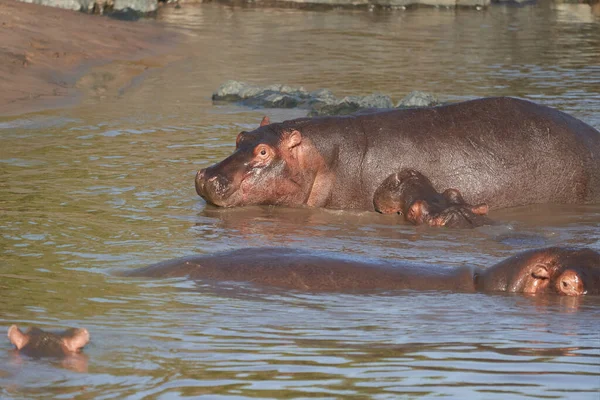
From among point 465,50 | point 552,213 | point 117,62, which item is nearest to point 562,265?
point 552,213

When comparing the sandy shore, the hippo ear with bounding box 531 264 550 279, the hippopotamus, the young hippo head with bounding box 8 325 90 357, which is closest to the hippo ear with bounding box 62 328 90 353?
the young hippo head with bounding box 8 325 90 357

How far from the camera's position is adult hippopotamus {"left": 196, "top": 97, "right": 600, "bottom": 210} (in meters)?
9.17

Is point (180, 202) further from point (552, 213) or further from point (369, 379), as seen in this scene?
point (369, 379)

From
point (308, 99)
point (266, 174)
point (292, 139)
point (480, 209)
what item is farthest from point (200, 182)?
point (308, 99)

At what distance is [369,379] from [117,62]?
48.3 feet

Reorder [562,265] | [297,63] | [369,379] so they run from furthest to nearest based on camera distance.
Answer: [297,63] < [562,265] < [369,379]

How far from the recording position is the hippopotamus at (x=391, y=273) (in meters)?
5.96

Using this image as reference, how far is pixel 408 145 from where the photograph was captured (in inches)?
364

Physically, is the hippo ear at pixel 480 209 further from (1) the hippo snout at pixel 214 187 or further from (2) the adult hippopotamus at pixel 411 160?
(1) the hippo snout at pixel 214 187

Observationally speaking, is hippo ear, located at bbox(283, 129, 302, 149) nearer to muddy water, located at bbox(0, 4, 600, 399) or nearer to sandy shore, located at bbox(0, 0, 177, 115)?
muddy water, located at bbox(0, 4, 600, 399)

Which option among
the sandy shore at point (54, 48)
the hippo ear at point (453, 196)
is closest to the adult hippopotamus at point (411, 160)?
the hippo ear at point (453, 196)

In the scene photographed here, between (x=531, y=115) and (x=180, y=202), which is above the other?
(x=531, y=115)

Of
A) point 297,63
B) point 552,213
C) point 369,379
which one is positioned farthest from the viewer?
point 297,63

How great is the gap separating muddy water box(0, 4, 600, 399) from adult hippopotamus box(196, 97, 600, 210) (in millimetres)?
212
